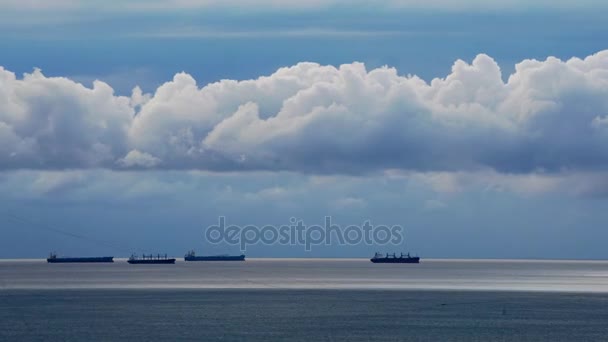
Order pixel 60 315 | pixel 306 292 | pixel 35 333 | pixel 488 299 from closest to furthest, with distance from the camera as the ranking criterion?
1. pixel 35 333
2. pixel 60 315
3. pixel 488 299
4. pixel 306 292

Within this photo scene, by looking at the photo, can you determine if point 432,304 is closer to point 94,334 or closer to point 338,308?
point 338,308

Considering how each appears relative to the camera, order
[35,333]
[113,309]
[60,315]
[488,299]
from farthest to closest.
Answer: [488,299] < [113,309] < [60,315] < [35,333]

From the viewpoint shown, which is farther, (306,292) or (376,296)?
(306,292)

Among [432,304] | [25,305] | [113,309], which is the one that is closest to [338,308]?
[432,304]

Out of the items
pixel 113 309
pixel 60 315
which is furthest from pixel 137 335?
pixel 113 309

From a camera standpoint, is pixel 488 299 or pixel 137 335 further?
pixel 488 299

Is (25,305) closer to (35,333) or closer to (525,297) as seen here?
(35,333)

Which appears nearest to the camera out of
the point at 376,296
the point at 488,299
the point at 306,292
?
the point at 488,299

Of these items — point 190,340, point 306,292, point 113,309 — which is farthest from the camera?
point 306,292
